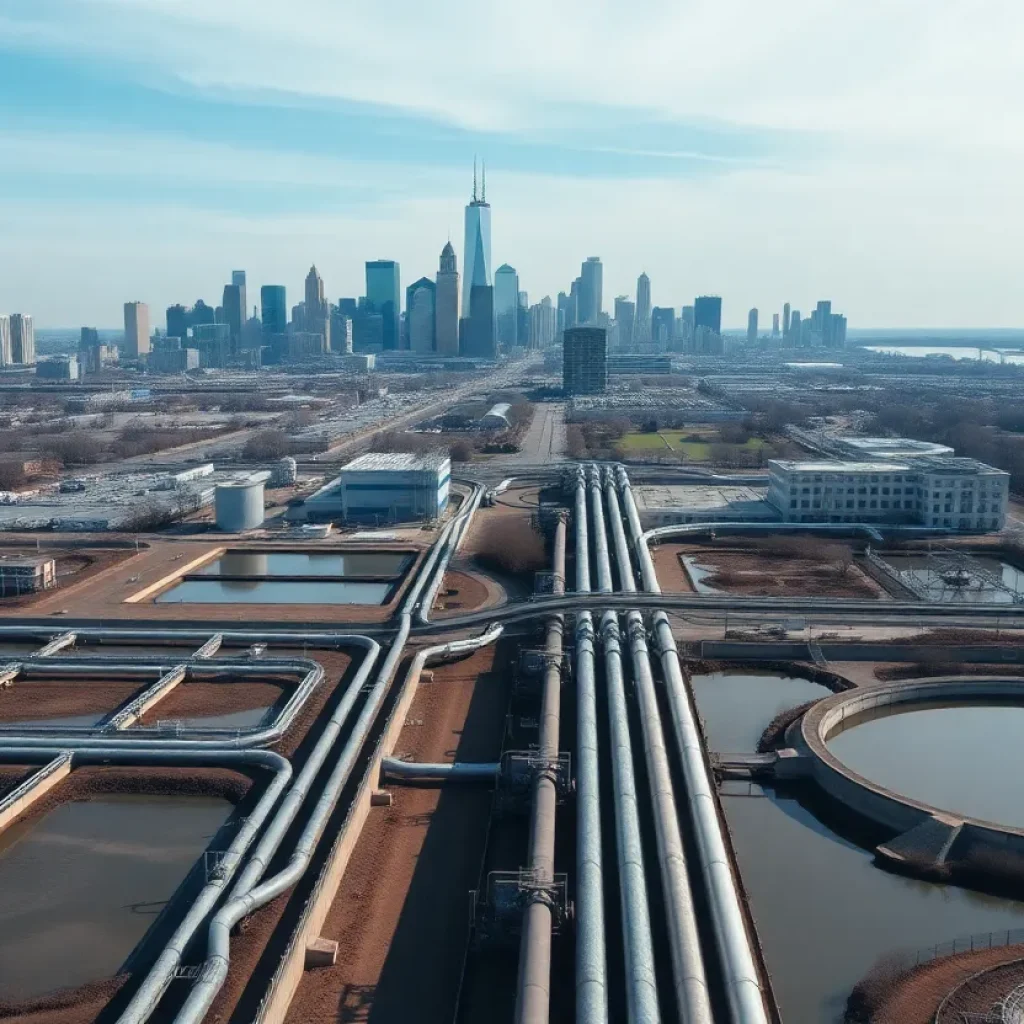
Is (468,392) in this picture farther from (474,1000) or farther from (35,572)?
(474,1000)

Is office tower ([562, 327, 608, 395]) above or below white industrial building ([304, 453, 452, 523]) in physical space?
above

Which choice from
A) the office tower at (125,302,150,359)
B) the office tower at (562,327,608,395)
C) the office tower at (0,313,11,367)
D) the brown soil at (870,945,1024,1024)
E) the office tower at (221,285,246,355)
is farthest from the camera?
the office tower at (221,285,246,355)

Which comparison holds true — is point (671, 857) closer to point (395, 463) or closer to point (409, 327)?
point (395, 463)

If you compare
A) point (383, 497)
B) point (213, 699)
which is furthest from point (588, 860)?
point (383, 497)

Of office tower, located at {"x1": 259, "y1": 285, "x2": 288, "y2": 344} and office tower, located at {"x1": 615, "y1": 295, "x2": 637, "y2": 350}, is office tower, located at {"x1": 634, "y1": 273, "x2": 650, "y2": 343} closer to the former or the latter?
office tower, located at {"x1": 615, "y1": 295, "x2": 637, "y2": 350}

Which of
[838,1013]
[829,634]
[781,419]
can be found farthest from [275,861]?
[781,419]

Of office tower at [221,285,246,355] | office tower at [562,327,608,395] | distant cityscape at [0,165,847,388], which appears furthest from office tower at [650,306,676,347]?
office tower at [562,327,608,395]
